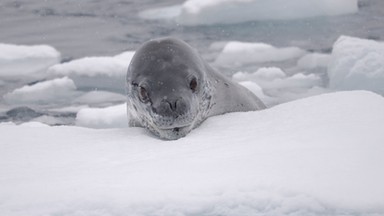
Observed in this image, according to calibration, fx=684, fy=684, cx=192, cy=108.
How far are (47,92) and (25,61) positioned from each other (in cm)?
172

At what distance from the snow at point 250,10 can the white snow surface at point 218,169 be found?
7.97 m

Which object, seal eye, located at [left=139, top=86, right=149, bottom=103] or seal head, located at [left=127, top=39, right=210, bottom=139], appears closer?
seal head, located at [left=127, top=39, right=210, bottom=139]

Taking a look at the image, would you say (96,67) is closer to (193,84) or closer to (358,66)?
(358,66)

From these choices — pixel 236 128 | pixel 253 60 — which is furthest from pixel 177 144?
pixel 253 60

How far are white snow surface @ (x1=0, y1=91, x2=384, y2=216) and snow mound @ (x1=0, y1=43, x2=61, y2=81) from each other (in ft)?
22.8

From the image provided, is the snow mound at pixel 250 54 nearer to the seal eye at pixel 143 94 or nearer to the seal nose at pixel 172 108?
the seal eye at pixel 143 94

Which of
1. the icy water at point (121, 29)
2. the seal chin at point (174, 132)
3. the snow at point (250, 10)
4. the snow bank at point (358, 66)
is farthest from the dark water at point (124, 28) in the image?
the seal chin at point (174, 132)

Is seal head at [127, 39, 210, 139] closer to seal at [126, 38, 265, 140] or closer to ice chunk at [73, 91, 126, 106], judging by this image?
seal at [126, 38, 265, 140]

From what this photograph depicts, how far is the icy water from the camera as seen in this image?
11094mm

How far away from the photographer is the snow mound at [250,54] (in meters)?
10.1

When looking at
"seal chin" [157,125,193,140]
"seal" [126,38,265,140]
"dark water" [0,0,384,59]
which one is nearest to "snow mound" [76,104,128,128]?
"seal" [126,38,265,140]

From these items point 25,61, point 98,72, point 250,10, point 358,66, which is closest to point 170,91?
point 358,66

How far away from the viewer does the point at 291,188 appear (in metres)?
2.10

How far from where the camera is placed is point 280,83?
9.14m
